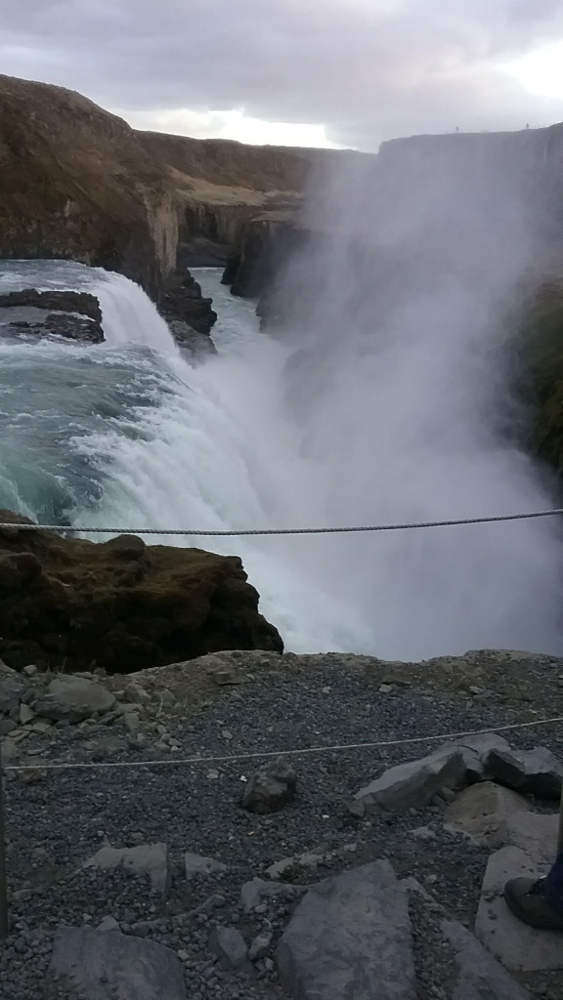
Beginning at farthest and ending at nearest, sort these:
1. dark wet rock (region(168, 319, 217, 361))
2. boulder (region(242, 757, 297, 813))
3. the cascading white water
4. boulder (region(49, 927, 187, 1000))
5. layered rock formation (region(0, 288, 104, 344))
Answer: dark wet rock (region(168, 319, 217, 361)) → layered rock formation (region(0, 288, 104, 344)) → the cascading white water → boulder (region(242, 757, 297, 813)) → boulder (region(49, 927, 187, 1000))

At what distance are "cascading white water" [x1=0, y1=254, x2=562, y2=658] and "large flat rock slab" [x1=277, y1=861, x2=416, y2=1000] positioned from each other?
5369 millimetres

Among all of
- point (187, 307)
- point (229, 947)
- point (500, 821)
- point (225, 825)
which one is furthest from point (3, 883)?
point (187, 307)

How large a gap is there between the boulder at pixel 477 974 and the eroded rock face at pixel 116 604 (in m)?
2.83

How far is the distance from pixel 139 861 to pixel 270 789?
55 cm

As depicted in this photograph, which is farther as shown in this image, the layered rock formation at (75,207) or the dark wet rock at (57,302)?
the layered rock formation at (75,207)

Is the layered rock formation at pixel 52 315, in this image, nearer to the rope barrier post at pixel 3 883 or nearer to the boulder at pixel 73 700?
the boulder at pixel 73 700

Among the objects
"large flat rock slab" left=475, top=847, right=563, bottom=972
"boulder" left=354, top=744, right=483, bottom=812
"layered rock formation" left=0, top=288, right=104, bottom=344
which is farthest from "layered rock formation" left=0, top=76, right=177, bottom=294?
"large flat rock slab" left=475, top=847, right=563, bottom=972

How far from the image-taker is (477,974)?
2312 millimetres

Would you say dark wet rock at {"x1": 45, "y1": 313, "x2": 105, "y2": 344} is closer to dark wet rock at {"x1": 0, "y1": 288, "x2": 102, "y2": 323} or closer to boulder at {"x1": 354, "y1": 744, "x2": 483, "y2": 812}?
dark wet rock at {"x1": 0, "y1": 288, "x2": 102, "y2": 323}

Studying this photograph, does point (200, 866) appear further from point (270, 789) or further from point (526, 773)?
point (526, 773)

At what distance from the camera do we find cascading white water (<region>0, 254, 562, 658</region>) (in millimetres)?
8547

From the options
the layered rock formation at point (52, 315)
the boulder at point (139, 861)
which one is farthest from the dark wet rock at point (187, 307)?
the boulder at point (139, 861)

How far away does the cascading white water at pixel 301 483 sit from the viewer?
855 centimetres

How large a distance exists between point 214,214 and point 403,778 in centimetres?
4714
